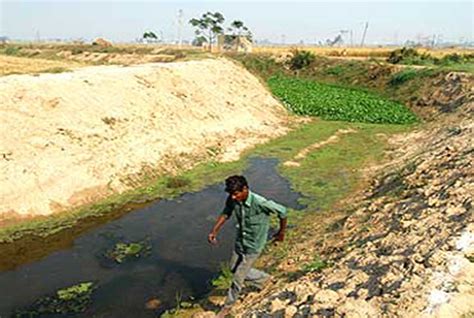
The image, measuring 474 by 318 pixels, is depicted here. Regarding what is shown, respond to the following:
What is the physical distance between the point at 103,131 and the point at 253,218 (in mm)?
10541

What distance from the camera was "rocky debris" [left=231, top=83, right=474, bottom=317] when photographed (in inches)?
222

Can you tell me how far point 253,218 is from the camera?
6867 millimetres

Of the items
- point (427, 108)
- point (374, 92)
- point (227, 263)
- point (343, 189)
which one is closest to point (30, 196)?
point (227, 263)

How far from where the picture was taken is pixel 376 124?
82.7 feet

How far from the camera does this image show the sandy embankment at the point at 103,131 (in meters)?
12.9

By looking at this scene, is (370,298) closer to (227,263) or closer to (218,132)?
(227,263)

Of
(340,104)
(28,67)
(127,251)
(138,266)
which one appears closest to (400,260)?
(138,266)

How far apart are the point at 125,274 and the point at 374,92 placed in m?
29.8

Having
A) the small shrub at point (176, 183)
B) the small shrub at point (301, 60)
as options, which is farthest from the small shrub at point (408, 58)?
the small shrub at point (176, 183)

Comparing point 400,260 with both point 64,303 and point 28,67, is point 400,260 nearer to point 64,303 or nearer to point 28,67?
point 64,303

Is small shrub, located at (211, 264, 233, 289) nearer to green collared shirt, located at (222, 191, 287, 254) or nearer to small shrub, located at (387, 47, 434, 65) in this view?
green collared shirt, located at (222, 191, 287, 254)

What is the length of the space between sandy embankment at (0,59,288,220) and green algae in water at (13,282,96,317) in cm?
405

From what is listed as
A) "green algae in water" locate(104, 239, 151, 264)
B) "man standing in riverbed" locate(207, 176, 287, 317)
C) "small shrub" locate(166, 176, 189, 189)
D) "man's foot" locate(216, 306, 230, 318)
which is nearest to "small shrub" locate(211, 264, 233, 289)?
"man's foot" locate(216, 306, 230, 318)

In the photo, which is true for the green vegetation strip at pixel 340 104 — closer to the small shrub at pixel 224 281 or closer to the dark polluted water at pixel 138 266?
the dark polluted water at pixel 138 266
